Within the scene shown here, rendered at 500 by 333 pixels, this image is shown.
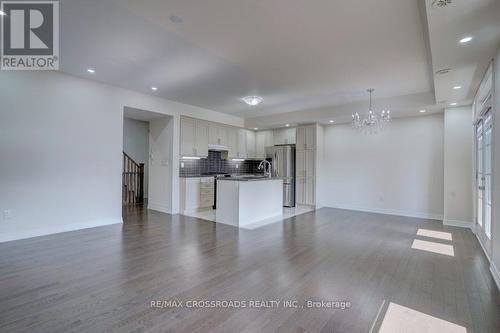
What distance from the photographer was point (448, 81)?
151 inches

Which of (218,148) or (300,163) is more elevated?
(218,148)

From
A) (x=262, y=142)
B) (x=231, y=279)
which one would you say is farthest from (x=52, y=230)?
(x=262, y=142)

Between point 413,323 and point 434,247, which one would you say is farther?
point 434,247

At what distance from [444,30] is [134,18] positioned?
320 cm

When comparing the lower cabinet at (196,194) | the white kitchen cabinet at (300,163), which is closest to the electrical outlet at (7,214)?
the lower cabinet at (196,194)

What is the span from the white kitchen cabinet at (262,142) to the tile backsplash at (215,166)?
454 millimetres

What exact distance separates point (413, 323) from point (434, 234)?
11.1 ft

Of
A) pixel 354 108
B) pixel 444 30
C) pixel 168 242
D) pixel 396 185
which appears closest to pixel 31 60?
pixel 168 242

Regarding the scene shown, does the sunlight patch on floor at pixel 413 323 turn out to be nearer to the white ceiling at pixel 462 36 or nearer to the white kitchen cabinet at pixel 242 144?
the white ceiling at pixel 462 36

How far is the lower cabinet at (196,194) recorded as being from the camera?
642 centimetres

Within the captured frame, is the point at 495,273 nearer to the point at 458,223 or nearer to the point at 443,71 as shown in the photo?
the point at 443,71

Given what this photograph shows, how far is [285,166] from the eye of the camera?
25.8 ft

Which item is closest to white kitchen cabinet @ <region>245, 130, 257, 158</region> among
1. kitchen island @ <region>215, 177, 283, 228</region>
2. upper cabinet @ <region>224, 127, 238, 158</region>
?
upper cabinet @ <region>224, 127, 238, 158</region>

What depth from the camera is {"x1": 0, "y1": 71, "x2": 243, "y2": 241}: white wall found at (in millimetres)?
3959
